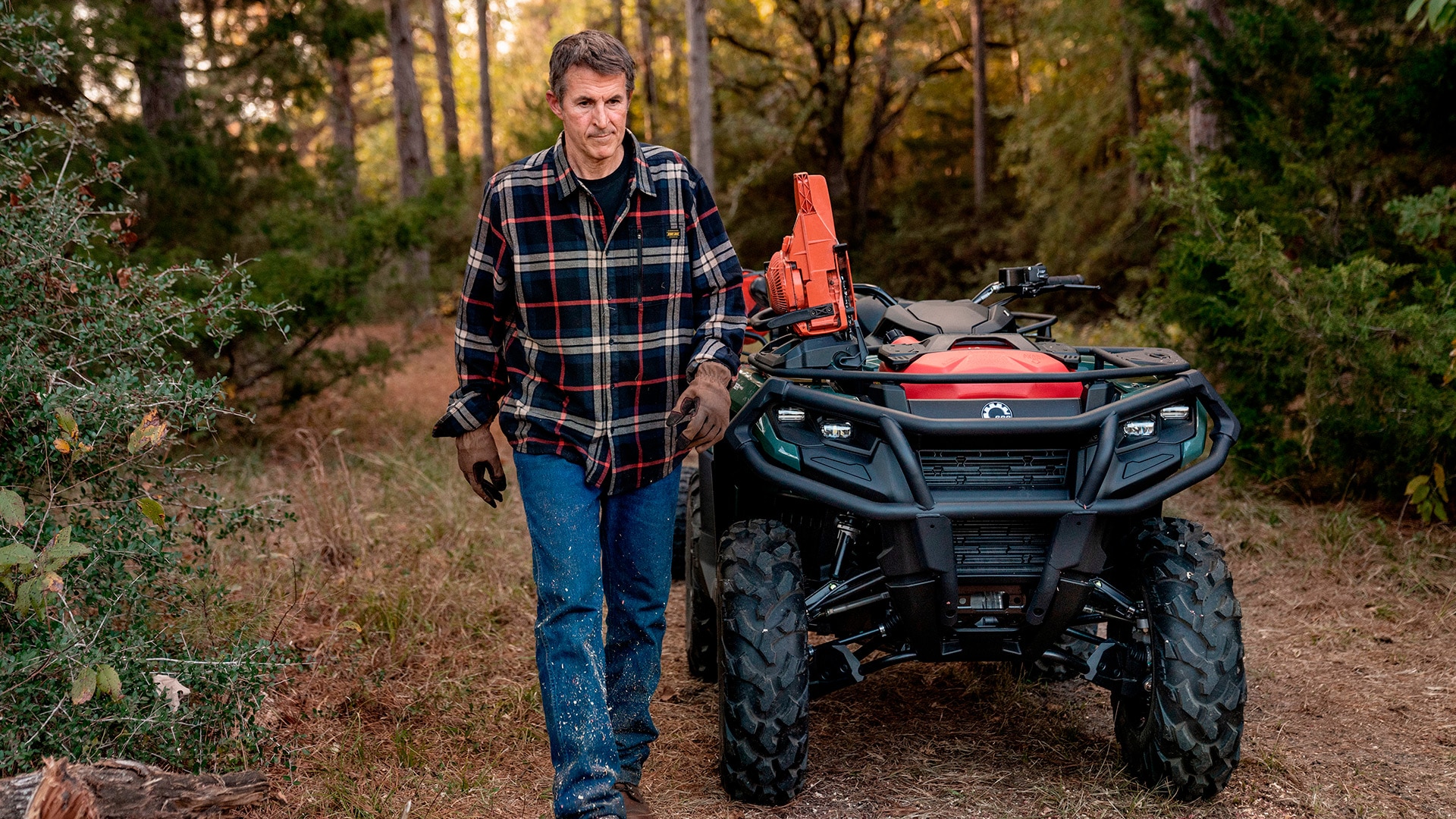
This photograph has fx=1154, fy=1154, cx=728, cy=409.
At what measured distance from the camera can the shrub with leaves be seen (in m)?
3.23

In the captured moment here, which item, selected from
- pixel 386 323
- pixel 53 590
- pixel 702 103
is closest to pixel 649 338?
pixel 53 590

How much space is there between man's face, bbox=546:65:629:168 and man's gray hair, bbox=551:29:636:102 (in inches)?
0.5

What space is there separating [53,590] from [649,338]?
1695 millimetres

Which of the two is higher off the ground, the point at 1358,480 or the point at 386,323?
the point at 386,323

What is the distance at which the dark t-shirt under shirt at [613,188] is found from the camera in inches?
129

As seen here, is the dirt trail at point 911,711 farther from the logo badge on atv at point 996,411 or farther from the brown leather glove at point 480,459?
the logo badge on atv at point 996,411

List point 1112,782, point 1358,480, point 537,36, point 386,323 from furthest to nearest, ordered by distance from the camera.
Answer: point 537,36 < point 386,323 < point 1358,480 < point 1112,782

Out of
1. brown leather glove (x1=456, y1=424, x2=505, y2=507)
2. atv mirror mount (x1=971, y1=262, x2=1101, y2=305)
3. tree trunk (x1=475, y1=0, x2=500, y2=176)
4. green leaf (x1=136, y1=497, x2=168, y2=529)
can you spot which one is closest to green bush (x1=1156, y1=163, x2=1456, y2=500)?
atv mirror mount (x1=971, y1=262, x2=1101, y2=305)

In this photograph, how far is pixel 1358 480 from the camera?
21.7 feet

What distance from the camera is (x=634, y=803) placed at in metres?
3.46

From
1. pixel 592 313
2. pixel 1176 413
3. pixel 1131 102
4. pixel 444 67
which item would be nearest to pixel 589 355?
pixel 592 313

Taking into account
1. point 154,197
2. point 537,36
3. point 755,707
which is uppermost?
point 537,36

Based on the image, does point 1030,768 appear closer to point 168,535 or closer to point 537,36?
point 168,535

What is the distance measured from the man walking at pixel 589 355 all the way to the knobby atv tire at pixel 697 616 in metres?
1.30
